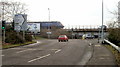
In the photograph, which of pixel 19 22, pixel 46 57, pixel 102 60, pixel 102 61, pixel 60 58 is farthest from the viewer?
pixel 19 22

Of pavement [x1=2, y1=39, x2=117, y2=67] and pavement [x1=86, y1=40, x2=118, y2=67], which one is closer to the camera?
pavement [x1=86, y1=40, x2=118, y2=67]

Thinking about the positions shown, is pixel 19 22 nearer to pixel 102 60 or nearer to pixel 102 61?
pixel 102 60

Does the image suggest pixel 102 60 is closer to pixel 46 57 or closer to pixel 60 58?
pixel 60 58

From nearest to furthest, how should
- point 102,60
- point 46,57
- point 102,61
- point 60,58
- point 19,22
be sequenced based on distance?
point 102,61, point 102,60, point 60,58, point 46,57, point 19,22

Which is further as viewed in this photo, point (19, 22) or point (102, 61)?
point (19, 22)

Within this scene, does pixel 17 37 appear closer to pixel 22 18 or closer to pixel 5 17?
pixel 22 18

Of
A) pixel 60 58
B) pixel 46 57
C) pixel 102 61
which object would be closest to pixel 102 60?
pixel 102 61

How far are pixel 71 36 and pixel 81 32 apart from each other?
9.86 m

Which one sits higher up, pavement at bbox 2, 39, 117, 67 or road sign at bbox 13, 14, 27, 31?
road sign at bbox 13, 14, 27, 31

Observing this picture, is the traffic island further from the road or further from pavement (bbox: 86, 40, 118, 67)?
the road

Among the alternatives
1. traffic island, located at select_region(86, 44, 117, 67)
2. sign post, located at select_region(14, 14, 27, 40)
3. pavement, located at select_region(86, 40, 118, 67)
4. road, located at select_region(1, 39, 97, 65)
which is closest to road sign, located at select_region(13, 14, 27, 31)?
sign post, located at select_region(14, 14, 27, 40)

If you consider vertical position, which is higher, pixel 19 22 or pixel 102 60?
pixel 19 22

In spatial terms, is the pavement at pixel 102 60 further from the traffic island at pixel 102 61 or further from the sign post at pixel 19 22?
the sign post at pixel 19 22

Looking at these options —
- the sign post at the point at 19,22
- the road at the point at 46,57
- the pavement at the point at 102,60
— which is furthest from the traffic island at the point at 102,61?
the sign post at the point at 19,22
